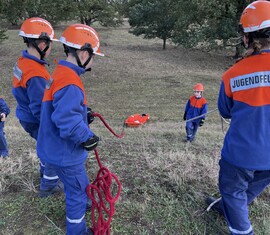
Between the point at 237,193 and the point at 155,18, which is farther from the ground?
the point at 237,193

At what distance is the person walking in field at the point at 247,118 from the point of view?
2.64 meters

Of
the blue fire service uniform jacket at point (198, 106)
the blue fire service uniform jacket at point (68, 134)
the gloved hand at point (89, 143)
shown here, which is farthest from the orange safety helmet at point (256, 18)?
the blue fire service uniform jacket at point (198, 106)

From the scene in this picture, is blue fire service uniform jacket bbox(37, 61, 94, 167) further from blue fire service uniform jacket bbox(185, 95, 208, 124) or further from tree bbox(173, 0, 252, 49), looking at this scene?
tree bbox(173, 0, 252, 49)

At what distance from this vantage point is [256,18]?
2703 millimetres

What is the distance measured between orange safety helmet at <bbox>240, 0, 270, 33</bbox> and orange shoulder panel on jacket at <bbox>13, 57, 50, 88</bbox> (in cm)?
221

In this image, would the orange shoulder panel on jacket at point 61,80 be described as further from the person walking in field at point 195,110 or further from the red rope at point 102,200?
the person walking in field at point 195,110

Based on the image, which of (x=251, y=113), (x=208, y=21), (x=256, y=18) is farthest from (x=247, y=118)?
(x=208, y=21)

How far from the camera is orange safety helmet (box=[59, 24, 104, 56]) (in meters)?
2.97

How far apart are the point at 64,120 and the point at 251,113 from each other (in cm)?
159

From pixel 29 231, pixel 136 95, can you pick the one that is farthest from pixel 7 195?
pixel 136 95

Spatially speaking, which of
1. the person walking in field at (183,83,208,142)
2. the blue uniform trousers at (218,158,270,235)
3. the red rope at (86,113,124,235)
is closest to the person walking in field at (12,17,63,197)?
the red rope at (86,113,124,235)

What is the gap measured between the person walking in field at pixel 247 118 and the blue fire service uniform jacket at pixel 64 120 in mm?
1321

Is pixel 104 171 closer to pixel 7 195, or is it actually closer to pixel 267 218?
pixel 7 195

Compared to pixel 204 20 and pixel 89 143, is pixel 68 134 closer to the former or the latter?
pixel 89 143
